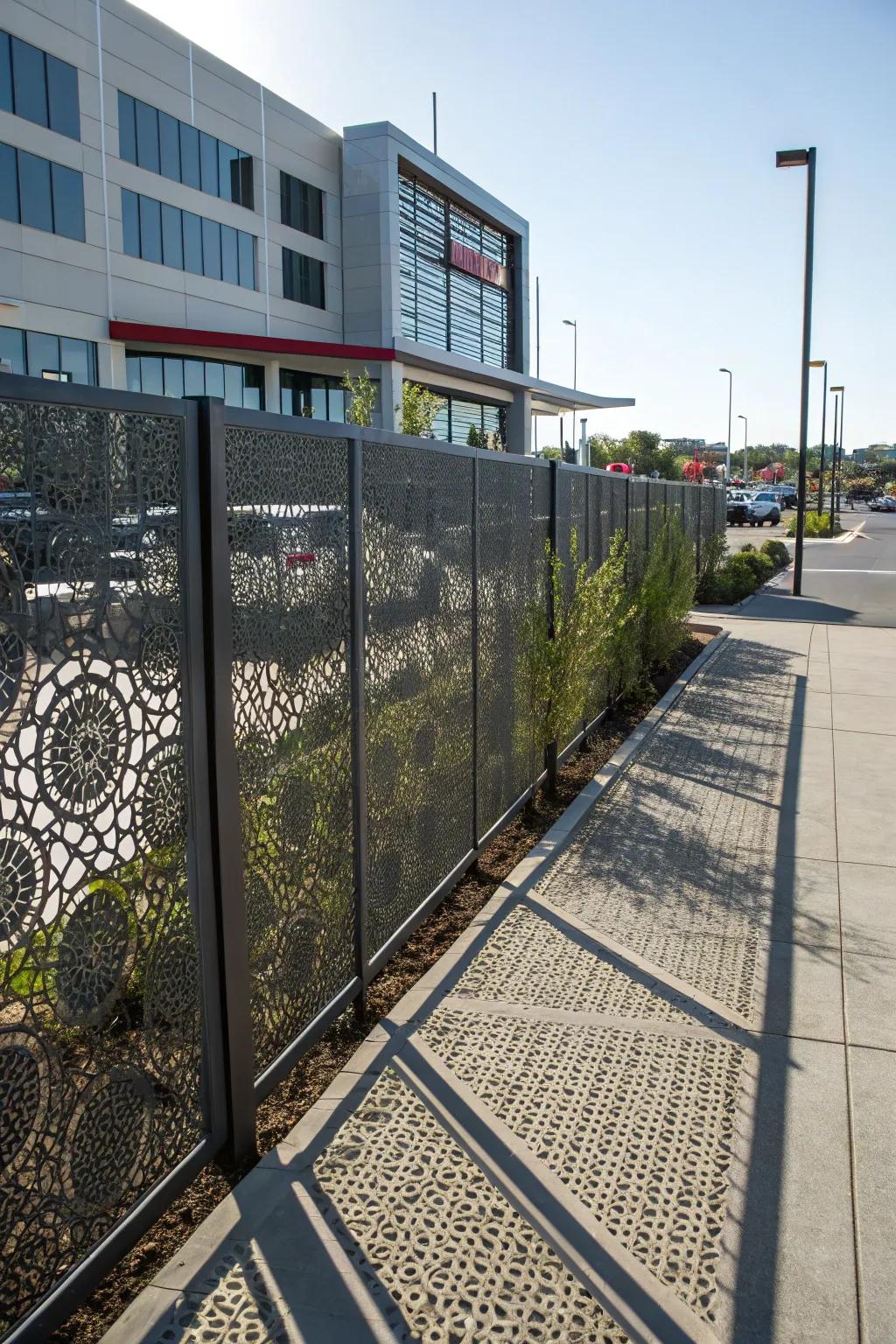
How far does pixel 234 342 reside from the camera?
33.5 metres

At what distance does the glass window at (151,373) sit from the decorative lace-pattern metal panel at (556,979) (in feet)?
99.7

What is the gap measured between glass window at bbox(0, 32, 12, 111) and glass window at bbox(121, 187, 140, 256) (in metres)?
4.23

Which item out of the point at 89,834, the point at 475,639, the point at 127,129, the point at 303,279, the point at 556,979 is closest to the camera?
the point at 89,834

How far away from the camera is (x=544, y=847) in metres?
6.43

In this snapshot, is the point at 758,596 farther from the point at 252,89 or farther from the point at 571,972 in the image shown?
the point at 252,89

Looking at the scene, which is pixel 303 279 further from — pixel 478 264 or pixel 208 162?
pixel 478 264

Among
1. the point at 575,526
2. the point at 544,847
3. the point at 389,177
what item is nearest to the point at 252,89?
the point at 389,177

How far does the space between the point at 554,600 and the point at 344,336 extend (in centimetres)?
3718

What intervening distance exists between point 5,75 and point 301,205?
13.9 meters

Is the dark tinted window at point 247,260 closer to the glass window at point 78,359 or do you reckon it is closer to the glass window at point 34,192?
the glass window at point 78,359

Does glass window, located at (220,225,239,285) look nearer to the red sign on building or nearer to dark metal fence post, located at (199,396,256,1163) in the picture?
the red sign on building

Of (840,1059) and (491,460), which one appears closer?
(840,1059)

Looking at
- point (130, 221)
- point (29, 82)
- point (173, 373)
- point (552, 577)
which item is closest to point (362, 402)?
point (173, 373)

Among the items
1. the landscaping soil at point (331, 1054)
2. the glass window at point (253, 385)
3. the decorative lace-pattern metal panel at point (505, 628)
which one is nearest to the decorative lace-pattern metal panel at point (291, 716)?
the landscaping soil at point (331, 1054)
